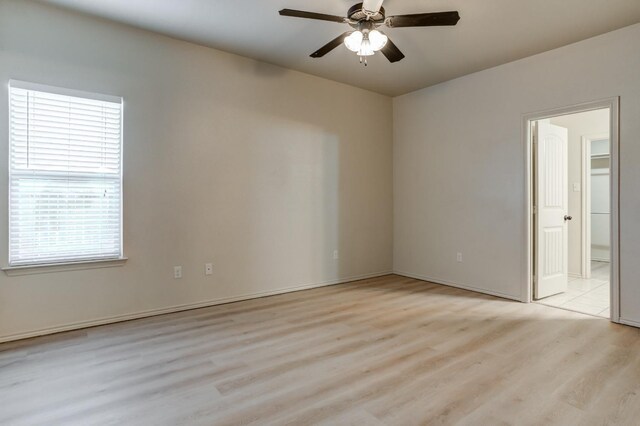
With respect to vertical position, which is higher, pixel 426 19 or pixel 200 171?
pixel 426 19

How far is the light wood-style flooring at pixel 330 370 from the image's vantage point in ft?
5.84

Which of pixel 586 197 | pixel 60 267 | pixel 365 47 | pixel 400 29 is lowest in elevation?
pixel 60 267

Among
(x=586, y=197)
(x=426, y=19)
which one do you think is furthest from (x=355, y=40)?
(x=586, y=197)

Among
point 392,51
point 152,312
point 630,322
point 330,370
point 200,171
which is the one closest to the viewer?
point 330,370

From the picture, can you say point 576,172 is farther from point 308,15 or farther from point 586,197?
point 308,15

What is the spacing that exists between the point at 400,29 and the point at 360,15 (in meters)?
0.78

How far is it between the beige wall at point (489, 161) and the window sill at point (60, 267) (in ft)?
12.5

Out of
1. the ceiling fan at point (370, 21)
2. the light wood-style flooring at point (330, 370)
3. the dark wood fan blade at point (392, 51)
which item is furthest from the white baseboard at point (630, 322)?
the dark wood fan blade at point (392, 51)

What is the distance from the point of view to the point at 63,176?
288cm

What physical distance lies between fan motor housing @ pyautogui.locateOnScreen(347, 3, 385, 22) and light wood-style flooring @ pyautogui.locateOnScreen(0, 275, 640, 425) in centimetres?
250

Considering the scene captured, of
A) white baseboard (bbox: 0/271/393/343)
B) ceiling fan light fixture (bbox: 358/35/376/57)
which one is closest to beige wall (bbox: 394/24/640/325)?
white baseboard (bbox: 0/271/393/343)

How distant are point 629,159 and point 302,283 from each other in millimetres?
3578

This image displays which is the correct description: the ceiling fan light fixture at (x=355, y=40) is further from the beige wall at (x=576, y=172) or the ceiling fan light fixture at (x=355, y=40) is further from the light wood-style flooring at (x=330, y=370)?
the beige wall at (x=576, y=172)

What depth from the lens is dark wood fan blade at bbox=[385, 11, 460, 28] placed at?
229cm
